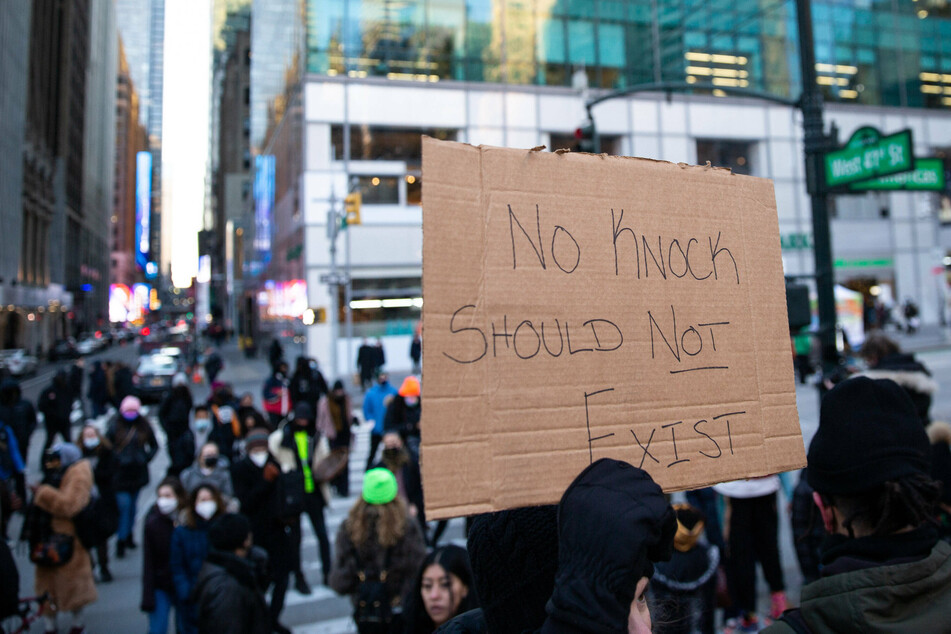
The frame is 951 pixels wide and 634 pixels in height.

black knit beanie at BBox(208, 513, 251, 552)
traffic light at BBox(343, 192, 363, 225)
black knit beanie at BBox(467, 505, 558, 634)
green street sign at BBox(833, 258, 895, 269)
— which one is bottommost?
black knit beanie at BBox(208, 513, 251, 552)

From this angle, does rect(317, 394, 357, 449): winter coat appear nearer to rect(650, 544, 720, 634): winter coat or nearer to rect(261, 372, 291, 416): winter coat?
rect(261, 372, 291, 416): winter coat

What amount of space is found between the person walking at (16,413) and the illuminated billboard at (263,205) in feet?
105

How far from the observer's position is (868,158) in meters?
6.29

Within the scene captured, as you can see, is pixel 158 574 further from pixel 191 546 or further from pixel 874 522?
pixel 874 522

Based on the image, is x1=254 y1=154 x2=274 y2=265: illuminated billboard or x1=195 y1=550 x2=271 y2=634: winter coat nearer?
x1=195 y1=550 x2=271 y2=634: winter coat

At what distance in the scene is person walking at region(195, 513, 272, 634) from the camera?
3.94 meters

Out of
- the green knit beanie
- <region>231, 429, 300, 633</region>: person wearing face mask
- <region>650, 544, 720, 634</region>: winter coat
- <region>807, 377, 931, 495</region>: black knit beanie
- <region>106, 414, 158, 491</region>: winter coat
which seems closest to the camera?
<region>807, 377, 931, 495</region>: black knit beanie

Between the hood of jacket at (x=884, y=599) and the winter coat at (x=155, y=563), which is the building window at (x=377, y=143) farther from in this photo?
the hood of jacket at (x=884, y=599)

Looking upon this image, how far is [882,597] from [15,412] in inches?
463

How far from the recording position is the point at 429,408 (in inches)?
53.1

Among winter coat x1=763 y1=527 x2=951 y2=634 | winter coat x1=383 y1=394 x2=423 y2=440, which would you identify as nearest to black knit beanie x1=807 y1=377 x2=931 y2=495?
winter coat x1=763 y1=527 x2=951 y2=634

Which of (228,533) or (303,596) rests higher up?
(228,533)

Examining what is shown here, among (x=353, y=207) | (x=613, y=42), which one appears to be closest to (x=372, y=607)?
(x=353, y=207)

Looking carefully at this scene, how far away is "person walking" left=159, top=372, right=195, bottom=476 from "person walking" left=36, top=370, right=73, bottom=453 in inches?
174
